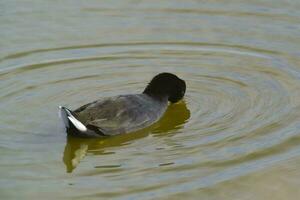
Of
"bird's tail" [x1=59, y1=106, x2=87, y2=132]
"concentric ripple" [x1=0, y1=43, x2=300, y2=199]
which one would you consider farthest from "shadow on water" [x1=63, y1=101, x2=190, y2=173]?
"bird's tail" [x1=59, y1=106, x2=87, y2=132]

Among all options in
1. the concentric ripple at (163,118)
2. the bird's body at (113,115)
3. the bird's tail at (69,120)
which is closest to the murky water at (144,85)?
the concentric ripple at (163,118)

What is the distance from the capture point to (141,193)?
7.53 m

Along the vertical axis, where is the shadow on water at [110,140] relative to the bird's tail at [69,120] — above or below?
below

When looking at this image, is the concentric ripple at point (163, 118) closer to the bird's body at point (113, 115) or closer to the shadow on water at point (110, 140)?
the shadow on water at point (110, 140)

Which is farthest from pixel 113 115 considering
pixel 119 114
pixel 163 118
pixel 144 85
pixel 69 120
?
pixel 144 85

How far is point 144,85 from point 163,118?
73 centimetres

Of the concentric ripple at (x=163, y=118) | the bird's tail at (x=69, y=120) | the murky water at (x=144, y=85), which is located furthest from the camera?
the bird's tail at (x=69, y=120)

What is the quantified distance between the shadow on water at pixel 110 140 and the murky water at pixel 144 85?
0.02 metres

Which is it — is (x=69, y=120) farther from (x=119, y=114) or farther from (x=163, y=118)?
(x=163, y=118)

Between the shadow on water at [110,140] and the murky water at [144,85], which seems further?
the shadow on water at [110,140]

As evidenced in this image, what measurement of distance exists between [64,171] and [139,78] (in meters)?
2.82

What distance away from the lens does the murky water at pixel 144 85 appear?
7.83 meters

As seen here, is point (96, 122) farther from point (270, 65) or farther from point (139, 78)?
point (270, 65)

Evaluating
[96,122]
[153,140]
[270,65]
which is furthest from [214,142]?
[270,65]
